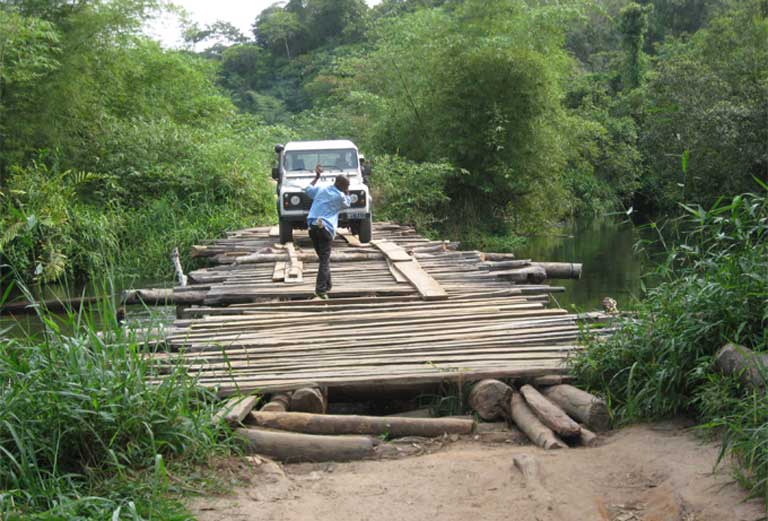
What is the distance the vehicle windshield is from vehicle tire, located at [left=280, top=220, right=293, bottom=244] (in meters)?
1.01

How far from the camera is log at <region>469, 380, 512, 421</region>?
5488 millimetres

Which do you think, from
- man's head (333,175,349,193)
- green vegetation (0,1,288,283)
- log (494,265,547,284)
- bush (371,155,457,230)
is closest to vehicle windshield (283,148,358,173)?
green vegetation (0,1,288,283)

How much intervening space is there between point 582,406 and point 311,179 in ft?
26.7

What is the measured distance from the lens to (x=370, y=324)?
276 inches

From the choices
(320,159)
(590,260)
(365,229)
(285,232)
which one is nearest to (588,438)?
(365,229)

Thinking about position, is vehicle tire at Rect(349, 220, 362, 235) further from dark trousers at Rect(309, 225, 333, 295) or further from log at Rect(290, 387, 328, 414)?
log at Rect(290, 387, 328, 414)

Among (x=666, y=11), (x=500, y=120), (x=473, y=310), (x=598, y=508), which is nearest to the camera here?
(x=598, y=508)

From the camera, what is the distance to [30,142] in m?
16.9

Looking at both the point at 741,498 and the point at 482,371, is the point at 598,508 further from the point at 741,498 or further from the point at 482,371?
the point at 482,371

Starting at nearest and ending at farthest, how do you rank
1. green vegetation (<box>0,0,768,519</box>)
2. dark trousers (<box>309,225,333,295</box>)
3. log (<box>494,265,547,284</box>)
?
green vegetation (<box>0,0,768,519</box>) → dark trousers (<box>309,225,333,295</box>) → log (<box>494,265,547,284</box>)

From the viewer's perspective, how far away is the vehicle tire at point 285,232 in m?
12.4

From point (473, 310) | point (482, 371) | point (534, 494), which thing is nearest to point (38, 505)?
point (534, 494)

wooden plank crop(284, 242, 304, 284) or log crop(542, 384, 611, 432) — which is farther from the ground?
wooden plank crop(284, 242, 304, 284)

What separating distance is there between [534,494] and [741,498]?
912mm
